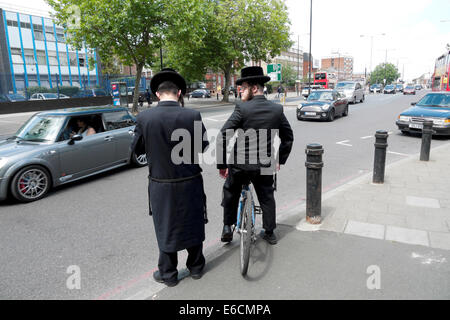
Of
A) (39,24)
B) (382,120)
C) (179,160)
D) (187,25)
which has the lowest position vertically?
(382,120)

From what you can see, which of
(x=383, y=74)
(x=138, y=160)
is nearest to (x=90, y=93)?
(x=138, y=160)

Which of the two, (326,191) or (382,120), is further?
(382,120)

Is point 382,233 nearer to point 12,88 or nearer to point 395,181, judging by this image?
point 395,181

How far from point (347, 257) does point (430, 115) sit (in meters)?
9.79

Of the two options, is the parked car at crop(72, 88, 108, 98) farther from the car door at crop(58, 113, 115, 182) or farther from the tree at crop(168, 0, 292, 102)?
the car door at crop(58, 113, 115, 182)

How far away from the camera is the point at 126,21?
1850cm

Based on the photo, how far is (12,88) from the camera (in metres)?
24.2

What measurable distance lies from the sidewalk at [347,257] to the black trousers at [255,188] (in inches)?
13.2

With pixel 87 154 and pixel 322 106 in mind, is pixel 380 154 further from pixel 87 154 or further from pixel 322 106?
pixel 322 106

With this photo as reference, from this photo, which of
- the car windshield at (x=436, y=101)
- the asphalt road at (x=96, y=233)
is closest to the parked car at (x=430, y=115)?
the car windshield at (x=436, y=101)
